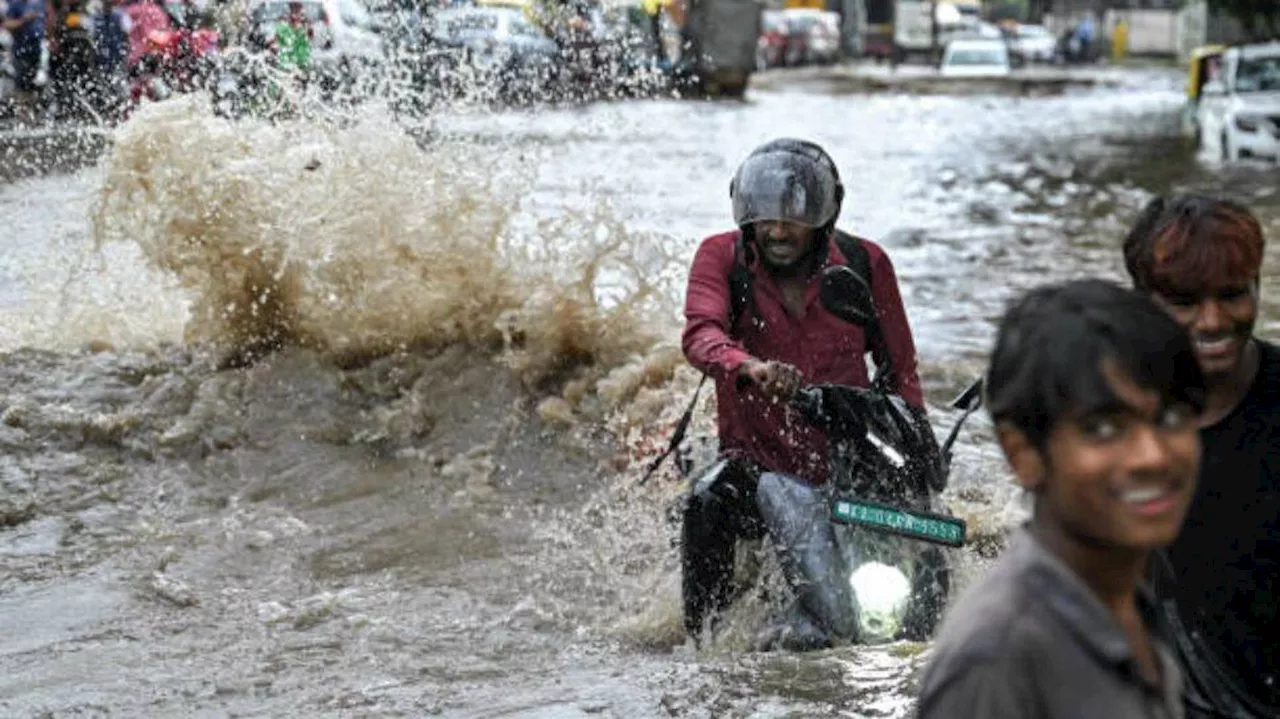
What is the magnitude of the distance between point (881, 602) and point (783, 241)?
1.02 meters

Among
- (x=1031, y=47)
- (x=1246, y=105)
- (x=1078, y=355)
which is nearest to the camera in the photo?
(x=1078, y=355)

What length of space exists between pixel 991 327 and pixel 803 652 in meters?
7.69

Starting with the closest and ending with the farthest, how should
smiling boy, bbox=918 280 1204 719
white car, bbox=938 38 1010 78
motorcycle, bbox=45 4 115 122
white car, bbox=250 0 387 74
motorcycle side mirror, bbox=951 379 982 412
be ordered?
smiling boy, bbox=918 280 1204 719, motorcycle side mirror, bbox=951 379 982 412, white car, bbox=250 0 387 74, motorcycle, bbox=45 4 115 122, white car, bbox=938 38 1010 78

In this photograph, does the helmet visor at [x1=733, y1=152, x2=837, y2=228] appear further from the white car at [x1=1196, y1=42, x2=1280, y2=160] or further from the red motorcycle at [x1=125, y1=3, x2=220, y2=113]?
the white car at [x1=1196, y1=42, x2=1280, y2=160]

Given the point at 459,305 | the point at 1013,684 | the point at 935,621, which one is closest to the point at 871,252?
the point at 935,621

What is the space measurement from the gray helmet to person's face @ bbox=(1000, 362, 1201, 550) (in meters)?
3.37

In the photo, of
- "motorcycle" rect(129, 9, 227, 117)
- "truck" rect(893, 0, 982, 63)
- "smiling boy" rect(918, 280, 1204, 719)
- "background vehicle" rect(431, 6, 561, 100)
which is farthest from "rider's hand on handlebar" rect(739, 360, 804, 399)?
"truck" rect(893, 0, 982, 63)

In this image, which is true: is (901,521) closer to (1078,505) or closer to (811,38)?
(1078,505)

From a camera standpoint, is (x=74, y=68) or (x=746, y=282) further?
(x=74, y=68)

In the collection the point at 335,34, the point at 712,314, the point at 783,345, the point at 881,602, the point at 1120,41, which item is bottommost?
A: the point at 1120,41

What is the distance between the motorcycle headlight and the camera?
5.34m

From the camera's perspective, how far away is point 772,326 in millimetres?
5719

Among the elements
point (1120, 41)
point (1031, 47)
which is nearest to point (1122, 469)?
point (1031, 47)

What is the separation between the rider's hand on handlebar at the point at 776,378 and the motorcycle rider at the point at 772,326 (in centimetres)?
33
